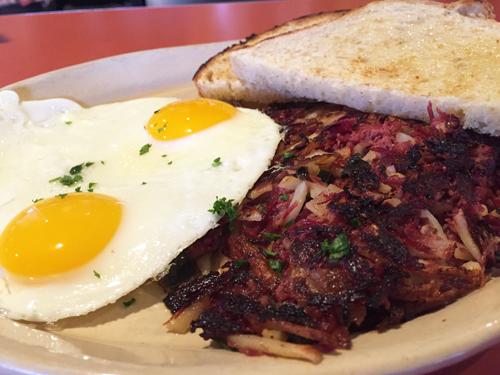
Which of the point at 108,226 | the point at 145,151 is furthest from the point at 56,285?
the point at 145,151

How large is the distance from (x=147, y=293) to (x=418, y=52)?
221 cm

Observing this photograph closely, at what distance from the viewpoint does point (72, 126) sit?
2.64 m

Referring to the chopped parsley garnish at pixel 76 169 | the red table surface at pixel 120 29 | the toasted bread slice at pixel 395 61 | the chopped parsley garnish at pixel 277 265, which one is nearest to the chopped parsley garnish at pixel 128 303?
the chopped parsley garnish at pixel 277 265

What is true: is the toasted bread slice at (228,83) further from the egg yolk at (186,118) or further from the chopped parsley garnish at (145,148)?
the chopped parsley garnish at (145,148)

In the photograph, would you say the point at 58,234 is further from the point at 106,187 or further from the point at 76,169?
the point at 76,169

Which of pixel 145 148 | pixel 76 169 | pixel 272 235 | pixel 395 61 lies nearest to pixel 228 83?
pixel 145 148

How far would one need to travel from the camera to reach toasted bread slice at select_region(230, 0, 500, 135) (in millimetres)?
2055

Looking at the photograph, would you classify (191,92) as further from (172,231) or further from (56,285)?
(56,285)

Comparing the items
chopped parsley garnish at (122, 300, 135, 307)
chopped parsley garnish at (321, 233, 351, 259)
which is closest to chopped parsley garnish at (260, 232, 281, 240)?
chopped parsley garnish at (321, 233, 351, 259)

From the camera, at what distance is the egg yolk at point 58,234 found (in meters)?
1.65

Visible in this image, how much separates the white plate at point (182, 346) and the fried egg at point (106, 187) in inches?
4.7

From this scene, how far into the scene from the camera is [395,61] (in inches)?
93.0

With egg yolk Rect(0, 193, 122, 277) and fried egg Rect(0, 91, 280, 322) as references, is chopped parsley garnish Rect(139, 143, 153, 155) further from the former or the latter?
egg yolk Rect(0, 193, 122, 277)

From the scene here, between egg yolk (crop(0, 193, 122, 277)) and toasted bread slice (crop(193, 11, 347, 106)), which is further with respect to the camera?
toasted bread slice (crop(193, 11, 347, 106))
